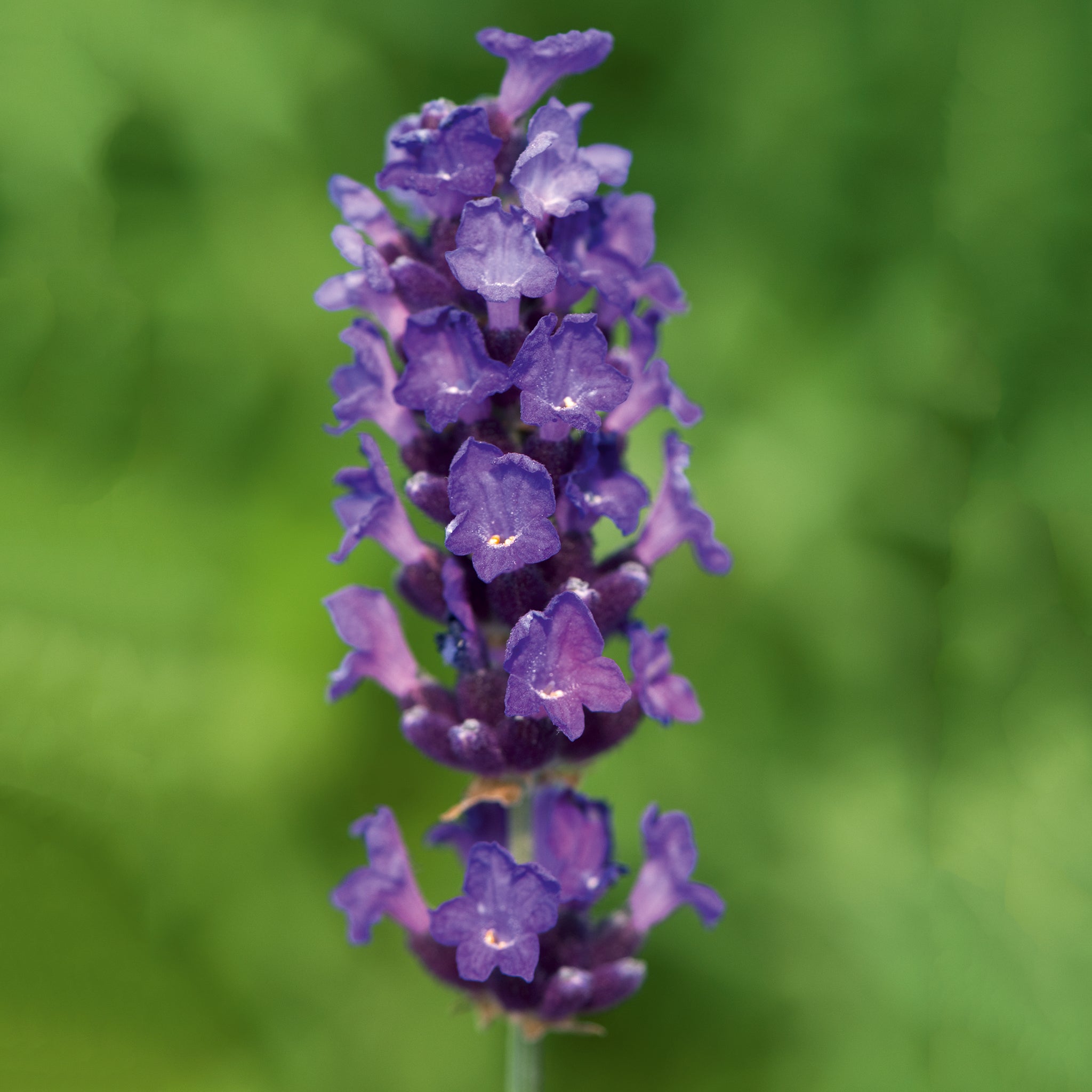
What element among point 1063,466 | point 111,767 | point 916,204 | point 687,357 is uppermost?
point 916,204

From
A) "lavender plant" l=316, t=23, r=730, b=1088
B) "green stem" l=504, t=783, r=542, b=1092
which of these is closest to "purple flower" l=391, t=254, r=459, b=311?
"lavender plant" l=316, t=23, r=730, b=1088

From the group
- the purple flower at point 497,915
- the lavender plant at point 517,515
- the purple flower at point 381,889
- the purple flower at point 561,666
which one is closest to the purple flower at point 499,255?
the lavender plant at point 517,515

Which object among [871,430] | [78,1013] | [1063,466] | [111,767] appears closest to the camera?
[78,1013]

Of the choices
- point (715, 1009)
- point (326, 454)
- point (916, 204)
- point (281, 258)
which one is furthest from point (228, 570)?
point (916, 204)

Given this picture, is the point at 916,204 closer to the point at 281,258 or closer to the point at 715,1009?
the point at 281,258

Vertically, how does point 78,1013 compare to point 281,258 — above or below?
below

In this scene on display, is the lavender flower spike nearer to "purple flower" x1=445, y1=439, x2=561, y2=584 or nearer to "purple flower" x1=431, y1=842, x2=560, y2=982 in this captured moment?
"purple flower" x1=431, y1=842, x2=560, y2=982
